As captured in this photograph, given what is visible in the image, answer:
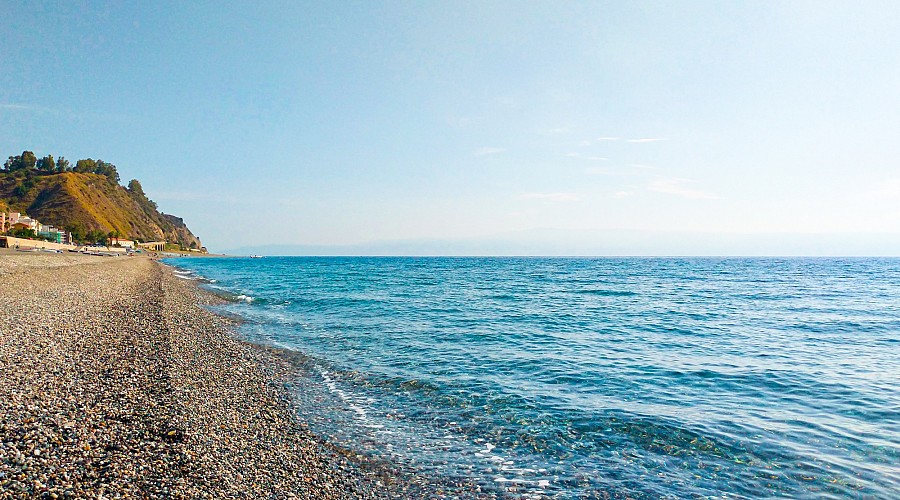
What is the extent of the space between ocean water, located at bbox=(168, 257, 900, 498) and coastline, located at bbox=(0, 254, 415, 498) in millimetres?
1498

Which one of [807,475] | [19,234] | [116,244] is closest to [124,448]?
[807,475]

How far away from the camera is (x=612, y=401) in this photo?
15.8 m

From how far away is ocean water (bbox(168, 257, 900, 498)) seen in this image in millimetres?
10828

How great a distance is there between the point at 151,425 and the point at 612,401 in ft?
43.6

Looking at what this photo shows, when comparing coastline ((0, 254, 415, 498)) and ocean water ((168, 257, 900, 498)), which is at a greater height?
coastline ((0, 254, 415, 498))

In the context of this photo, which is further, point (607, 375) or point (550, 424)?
point (607, 375)

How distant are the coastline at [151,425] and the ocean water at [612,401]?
1.50 m

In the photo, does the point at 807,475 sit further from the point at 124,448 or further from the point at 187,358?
the point at 187,358

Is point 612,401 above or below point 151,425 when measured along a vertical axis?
below

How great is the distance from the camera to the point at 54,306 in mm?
27406

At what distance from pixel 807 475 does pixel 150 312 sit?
1300 inches

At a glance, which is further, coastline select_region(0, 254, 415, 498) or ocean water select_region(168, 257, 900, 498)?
ocean water select_region(168, 257, 900, 498)

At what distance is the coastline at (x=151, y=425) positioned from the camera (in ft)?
27.7

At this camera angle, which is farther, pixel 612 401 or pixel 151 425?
pixel 612 401
